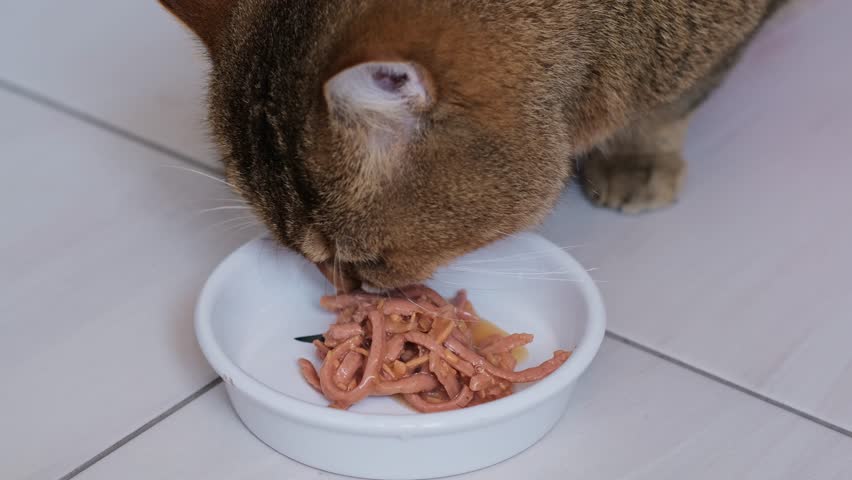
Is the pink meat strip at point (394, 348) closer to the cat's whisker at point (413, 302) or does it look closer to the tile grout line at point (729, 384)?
the cat's whisker at point (413, 302)

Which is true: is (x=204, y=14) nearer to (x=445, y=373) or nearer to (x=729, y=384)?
(x=445, y=373)

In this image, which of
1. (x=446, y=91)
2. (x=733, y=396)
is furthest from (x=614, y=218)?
(x=446, y=91)

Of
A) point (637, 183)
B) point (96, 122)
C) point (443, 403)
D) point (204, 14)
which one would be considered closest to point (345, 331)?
point (443, 403)

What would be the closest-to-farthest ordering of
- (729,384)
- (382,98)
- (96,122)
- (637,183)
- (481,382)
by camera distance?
1. (382,98)
2. (481,382)
3. (729,384)
4. (637,183)
5. (96,122)

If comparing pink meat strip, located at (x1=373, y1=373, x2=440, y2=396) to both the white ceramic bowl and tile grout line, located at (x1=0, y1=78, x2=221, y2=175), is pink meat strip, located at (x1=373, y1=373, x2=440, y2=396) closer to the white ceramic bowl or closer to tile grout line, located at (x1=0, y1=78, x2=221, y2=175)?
the white ceramic bowl

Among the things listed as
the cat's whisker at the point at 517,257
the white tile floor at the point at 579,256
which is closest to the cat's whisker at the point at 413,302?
the cat's whisker at the point at 517,257

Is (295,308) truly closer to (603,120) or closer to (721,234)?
(603,120)
